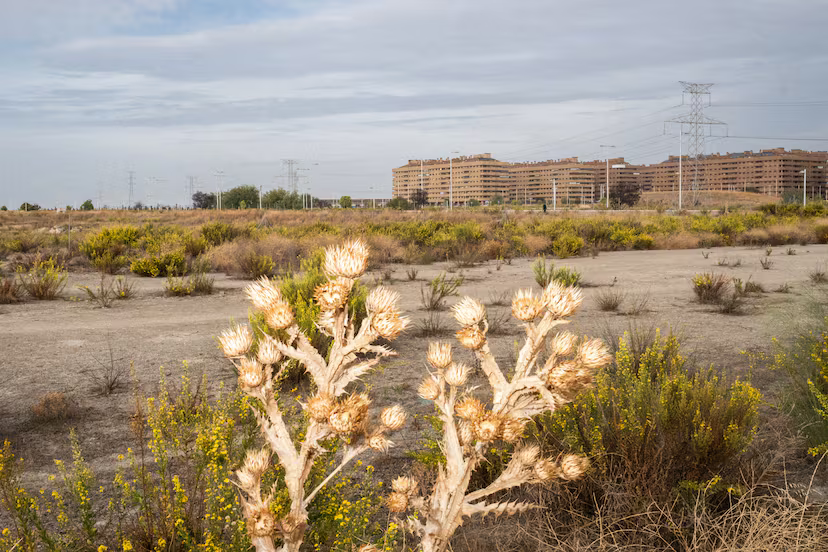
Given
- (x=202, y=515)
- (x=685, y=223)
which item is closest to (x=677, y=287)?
(x=202, y=515)

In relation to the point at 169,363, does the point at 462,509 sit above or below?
above

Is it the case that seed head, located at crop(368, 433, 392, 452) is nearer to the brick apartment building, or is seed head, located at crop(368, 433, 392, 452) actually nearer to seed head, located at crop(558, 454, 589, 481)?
seed head, located at crop(558, 454, 589, 481)

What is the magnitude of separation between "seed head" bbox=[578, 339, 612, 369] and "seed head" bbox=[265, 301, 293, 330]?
2.29ft

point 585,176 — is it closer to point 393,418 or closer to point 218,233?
point 218,233

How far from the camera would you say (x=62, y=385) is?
6.62m

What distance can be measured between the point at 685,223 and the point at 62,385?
29439 millimetres

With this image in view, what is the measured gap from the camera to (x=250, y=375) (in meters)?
1.58

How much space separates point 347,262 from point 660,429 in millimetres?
2629

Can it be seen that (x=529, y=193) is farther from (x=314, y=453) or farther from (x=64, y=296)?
(x=314, y=453)

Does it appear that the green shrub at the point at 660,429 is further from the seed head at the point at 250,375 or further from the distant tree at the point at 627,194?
the distant tree at the point at 627,194

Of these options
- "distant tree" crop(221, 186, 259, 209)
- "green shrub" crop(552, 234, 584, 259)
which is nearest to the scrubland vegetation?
"green shrub" crop(552, 234, 584, 259)

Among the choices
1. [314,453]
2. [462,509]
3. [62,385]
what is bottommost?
[62,385]

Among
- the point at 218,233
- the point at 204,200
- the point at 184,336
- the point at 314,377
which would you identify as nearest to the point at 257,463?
the point at 314,377

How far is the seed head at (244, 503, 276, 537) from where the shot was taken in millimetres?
1543
